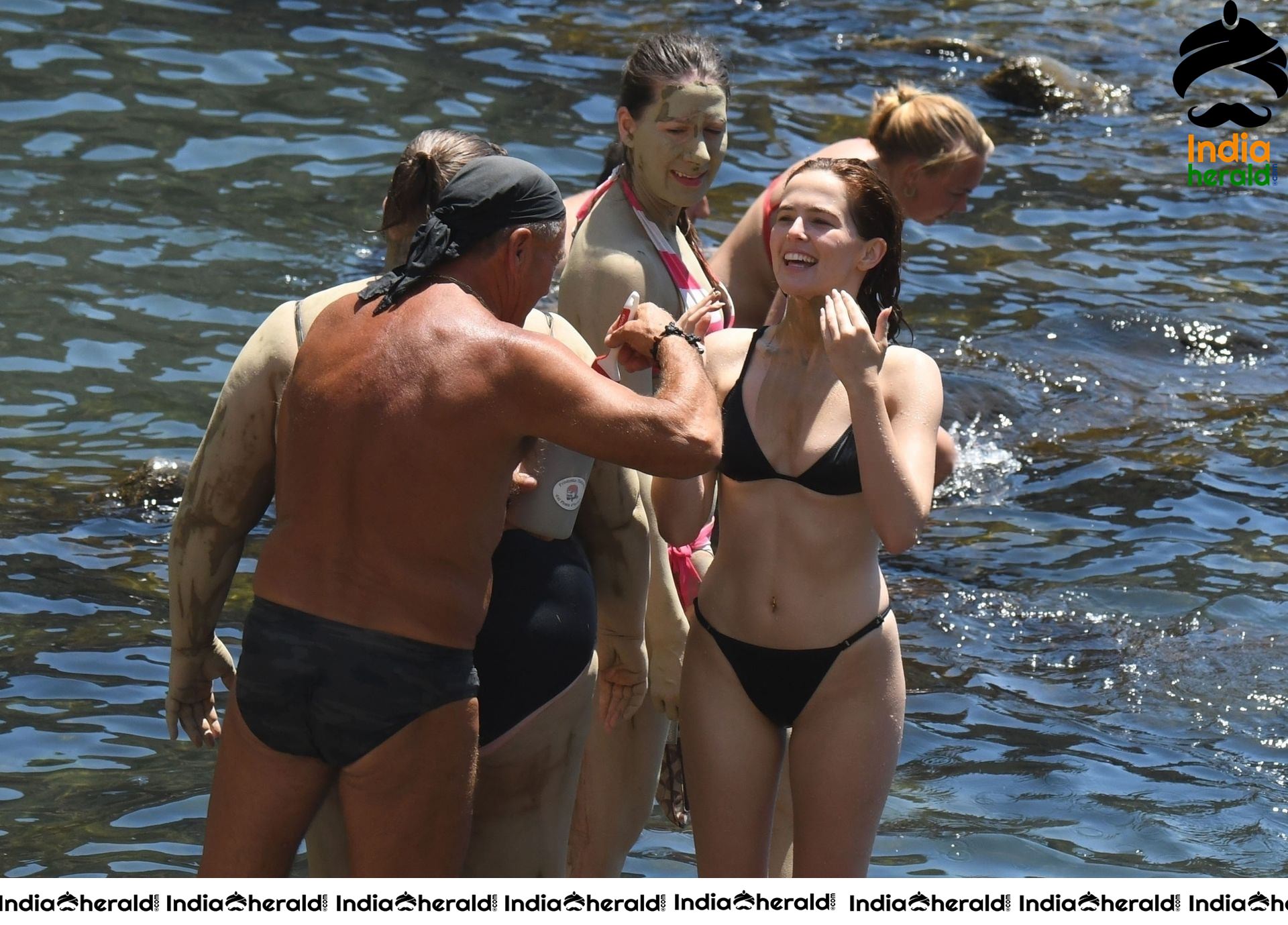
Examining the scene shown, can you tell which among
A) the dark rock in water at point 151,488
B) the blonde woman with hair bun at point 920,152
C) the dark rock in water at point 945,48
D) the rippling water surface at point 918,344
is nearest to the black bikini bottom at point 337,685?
the rippling water surface at point 918,344

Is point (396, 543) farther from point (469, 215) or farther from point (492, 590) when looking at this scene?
point (469, 215)

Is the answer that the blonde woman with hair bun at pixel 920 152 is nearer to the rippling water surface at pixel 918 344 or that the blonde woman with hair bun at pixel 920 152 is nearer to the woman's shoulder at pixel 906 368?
the woman's shoulder at pixel 906 368

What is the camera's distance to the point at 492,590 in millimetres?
3826

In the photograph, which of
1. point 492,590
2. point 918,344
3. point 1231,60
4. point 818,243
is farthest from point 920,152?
point 1231,60

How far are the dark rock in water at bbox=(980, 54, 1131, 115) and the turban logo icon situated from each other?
→ 745 mm

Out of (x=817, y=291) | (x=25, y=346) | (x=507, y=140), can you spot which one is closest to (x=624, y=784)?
(x=817, y=291)

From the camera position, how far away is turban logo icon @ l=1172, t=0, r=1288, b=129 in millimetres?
15117

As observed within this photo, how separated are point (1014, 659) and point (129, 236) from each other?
656cm

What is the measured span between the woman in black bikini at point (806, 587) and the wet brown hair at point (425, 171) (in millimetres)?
828

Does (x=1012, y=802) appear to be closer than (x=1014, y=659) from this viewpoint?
Yes

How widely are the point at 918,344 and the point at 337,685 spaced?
7.68 metres

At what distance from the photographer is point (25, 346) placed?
9328mm

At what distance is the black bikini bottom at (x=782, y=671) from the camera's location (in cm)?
412
